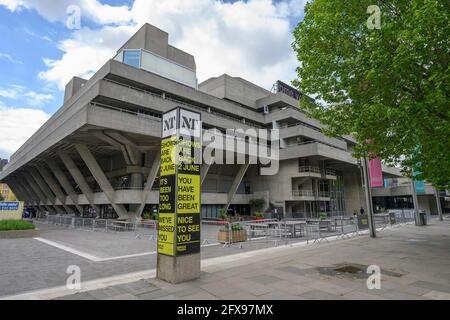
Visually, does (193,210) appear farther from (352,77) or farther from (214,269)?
(352,77)

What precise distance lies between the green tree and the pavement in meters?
3.81

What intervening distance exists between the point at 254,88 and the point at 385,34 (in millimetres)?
42288

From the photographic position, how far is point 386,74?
8805 mm

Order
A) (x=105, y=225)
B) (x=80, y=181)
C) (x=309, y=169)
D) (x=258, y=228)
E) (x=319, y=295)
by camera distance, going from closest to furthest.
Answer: (x=319, y=295), (x=258, y=228), (x=105, y=225), (x=80, y=181), (x=309, y=169)

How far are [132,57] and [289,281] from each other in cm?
3431

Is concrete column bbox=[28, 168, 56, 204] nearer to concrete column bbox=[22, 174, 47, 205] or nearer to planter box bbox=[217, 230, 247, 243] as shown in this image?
concrete column bbox=[22, 174, 47, 205]

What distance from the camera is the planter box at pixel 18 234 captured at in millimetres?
18141

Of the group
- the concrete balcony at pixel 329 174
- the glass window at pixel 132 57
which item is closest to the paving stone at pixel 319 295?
the glass window at pixel 132 57

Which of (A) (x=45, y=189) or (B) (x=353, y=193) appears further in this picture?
(B) (x=353, y=193)

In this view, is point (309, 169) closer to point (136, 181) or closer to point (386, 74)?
point (136, 181)

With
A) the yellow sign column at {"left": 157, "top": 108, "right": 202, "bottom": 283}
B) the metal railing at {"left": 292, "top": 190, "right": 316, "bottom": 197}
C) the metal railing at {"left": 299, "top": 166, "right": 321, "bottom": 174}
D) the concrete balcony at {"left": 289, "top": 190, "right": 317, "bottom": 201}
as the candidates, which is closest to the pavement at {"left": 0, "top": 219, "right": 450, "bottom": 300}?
the yellow sign column at {"left": 157, "top": 108, "right": 202, "bottom": 283}

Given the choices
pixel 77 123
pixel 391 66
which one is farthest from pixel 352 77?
pixel 77 123

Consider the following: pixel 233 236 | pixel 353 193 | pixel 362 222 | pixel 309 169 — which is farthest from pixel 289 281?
Answer: pixel 353 193

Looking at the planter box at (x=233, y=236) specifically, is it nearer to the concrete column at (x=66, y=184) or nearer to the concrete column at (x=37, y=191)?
the concrete column at (x=66, y=184)
